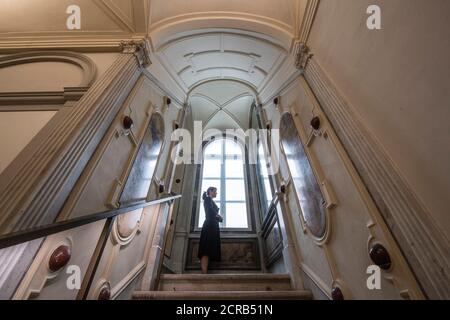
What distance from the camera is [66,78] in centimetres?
294

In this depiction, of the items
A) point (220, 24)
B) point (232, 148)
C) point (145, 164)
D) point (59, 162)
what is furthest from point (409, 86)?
point (232, 148)

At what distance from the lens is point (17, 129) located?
2.34 meters

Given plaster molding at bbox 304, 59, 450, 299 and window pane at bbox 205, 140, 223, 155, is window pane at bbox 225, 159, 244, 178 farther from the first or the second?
plaster molding at bbox 304, 59, 450, 299

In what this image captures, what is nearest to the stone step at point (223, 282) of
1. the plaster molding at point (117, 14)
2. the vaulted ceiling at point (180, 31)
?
the vaulted ceiling at point (180, 31)

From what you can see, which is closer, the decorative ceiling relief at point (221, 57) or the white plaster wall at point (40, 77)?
the white plaster wall at point (40, 77)

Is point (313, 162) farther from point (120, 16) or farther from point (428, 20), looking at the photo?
point (120, 16)

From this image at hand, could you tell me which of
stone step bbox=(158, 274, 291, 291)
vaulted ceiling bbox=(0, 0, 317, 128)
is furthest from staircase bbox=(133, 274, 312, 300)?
vaulted ceiling bbox=(0, 0, 317, 128)

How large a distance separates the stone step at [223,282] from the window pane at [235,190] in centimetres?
328

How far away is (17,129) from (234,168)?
5200 millimetres

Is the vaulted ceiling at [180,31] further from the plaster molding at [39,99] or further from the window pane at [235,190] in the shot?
the window pane at [235,190]

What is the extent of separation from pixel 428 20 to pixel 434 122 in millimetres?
599

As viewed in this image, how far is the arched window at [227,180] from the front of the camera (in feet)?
18.9

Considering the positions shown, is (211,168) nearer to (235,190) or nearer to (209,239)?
(235,190)
